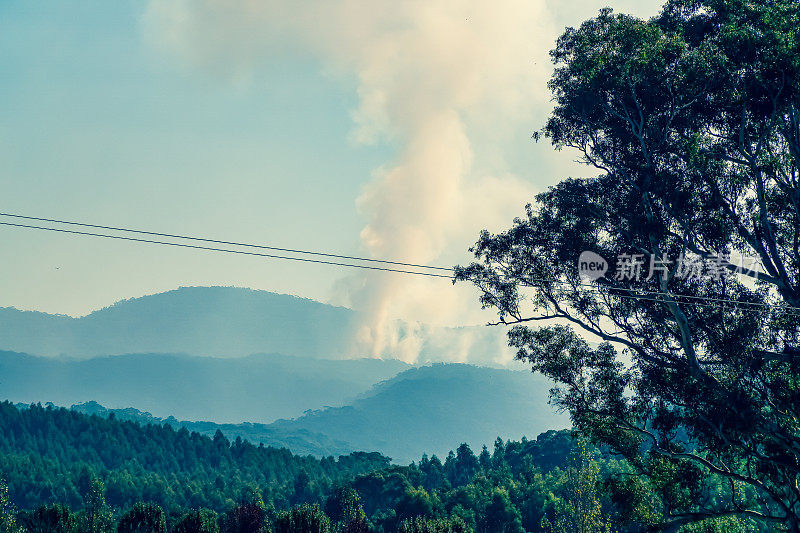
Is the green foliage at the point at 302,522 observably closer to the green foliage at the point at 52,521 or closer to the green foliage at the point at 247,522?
the green foliage at the point at 247,522

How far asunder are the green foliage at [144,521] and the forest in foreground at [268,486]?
102 millimetres

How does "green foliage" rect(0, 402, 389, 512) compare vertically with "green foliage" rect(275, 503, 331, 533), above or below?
above

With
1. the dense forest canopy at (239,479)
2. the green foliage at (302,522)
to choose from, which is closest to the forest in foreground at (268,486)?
the green foliage at (302,522)

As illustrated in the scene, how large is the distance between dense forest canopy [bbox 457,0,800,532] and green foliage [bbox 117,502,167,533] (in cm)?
3704

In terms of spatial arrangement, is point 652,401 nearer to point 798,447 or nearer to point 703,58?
point 798,447

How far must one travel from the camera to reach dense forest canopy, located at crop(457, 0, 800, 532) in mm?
21000

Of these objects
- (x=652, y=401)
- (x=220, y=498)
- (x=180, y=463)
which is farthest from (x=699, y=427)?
(x=180, y=463)

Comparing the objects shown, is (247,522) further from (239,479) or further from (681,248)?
(239,479)

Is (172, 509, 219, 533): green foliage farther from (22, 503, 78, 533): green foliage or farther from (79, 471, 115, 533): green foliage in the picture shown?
(79, 471, 115, 533): green foliage

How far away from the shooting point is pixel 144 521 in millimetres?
51156

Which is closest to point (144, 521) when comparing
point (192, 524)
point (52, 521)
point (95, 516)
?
point (192, 524)

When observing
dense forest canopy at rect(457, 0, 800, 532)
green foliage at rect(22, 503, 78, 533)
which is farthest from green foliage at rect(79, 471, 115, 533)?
dense forest canopy at rect(457, 0, 800, 532)

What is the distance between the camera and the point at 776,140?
22562 millimetres

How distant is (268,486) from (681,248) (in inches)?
5728
